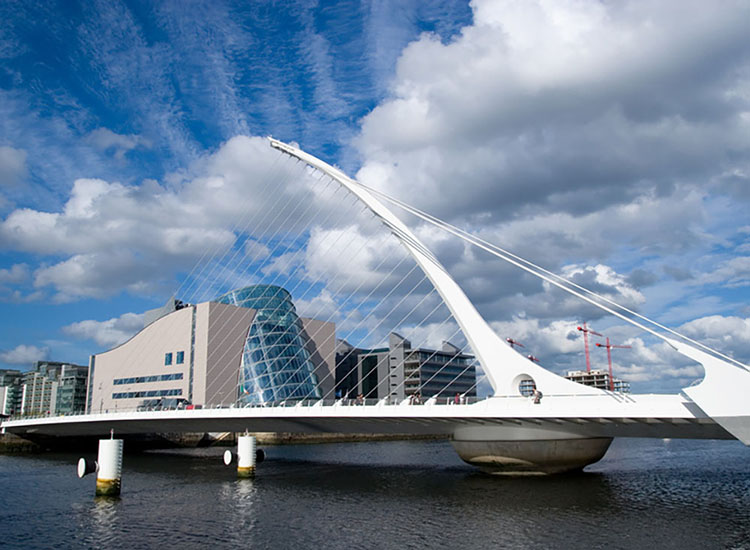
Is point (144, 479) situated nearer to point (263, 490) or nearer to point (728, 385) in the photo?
point (263, 490)

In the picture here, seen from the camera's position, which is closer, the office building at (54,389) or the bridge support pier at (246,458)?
the bridge support pier at (246,458)

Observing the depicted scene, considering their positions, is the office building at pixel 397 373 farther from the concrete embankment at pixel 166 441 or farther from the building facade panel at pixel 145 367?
the building facade panel at pixel 145 367

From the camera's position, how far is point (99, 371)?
88.8 meters

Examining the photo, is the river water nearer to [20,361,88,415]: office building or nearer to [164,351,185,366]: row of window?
[164,351,185,366]: row of window


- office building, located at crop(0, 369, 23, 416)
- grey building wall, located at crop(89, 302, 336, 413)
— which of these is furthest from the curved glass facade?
office building, located at crop(0, 369, 23, 416)

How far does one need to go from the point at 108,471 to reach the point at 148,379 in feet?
182

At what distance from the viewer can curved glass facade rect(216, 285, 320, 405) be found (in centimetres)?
7931

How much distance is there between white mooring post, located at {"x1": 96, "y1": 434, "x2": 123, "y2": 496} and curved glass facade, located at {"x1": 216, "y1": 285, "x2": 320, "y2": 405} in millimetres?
46195

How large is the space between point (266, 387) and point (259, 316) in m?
11.3

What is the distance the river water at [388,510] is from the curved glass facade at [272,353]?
39.6m

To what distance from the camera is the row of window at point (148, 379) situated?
78312mm

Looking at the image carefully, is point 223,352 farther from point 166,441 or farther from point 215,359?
point 166,441

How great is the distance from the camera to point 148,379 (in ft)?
268

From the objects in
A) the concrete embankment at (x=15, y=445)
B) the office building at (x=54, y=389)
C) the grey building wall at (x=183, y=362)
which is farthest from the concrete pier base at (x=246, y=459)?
the office building at (x=54, y=389)
